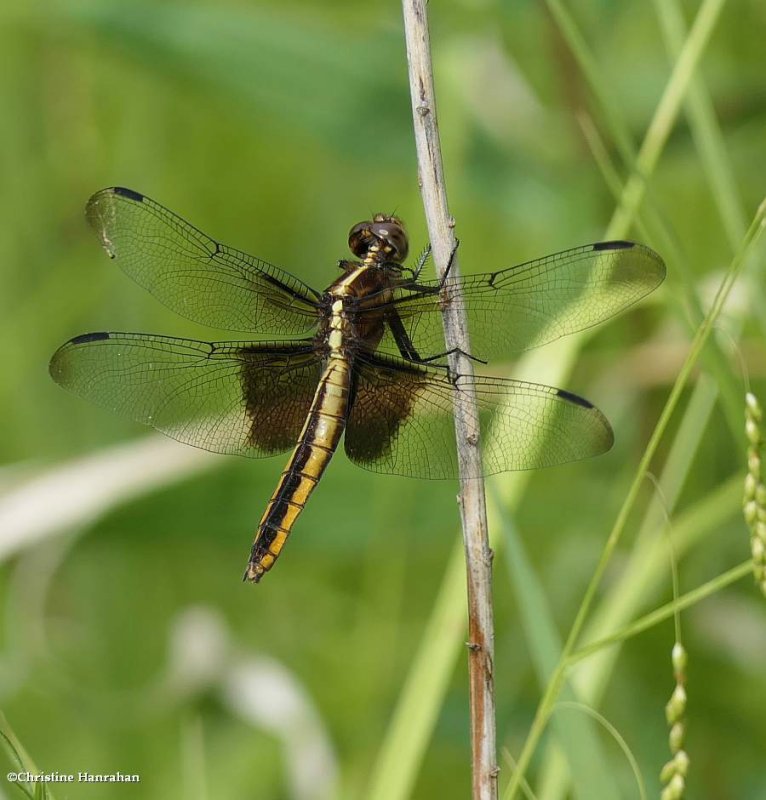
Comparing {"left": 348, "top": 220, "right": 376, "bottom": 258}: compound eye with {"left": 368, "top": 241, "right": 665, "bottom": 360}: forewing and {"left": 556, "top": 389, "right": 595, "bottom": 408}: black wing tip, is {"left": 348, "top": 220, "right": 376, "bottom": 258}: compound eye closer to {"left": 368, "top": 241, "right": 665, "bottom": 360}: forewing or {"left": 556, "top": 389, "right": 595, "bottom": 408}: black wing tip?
{"left": 368, "top": 241, "right": 665, "bottom": 360}: forewing

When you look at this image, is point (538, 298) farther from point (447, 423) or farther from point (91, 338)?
point (91, 338)

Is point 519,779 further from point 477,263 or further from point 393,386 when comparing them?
point 477,263


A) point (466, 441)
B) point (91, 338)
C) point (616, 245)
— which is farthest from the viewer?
point (91, 338)

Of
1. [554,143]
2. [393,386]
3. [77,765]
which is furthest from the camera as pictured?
[77,765]

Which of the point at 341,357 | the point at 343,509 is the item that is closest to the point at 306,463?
the point at 341,357

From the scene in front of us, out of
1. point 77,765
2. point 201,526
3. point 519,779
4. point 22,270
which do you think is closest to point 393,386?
point 201,526

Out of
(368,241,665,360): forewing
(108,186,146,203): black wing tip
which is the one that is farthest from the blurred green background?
(108,186,146,203): black wing tip
